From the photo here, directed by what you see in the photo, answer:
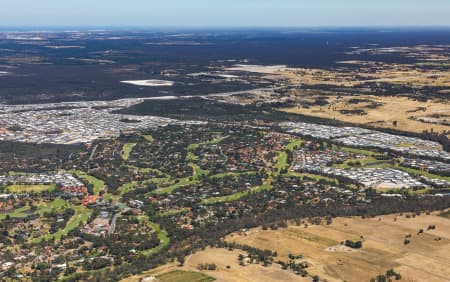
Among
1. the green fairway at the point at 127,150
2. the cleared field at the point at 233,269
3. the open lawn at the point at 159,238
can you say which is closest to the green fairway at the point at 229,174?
the green fairway at the point at 127,150

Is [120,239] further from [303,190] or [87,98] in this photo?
[87,98]

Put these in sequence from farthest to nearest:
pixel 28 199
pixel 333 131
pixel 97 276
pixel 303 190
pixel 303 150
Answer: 1. pixel 333 131
2. pixel 303 150
3. pixel 303 190
4. pixel 28 199
5. pixel 97 276

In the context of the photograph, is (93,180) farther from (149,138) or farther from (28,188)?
(149,138)

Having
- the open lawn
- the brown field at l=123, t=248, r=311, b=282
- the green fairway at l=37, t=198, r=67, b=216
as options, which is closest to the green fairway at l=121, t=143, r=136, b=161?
the green fairway at l=37, t=198, r=67, b=216

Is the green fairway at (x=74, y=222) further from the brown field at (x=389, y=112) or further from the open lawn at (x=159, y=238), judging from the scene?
the brown field at (x=389, y=112)

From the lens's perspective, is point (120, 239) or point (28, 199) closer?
point (120, 239)

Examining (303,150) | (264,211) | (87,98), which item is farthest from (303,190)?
(87,98)
